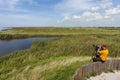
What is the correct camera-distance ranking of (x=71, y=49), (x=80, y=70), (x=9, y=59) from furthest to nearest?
(x=71, y=49)
(x=9, y=59)
(x=80, y=70)

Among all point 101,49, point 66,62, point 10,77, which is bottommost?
point 10,77

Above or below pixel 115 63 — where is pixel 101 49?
above

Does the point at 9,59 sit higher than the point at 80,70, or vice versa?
the point at 80,70

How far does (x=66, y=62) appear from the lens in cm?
2155

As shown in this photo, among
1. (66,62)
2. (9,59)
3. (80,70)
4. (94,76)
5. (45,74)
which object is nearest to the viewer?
(80,70)

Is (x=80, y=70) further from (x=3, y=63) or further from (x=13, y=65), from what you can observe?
(x=3, y=63)

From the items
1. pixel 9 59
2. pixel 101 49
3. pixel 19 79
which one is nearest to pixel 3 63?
pixel 9 59

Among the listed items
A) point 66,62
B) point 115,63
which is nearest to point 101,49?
point 115,63

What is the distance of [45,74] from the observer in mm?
19531

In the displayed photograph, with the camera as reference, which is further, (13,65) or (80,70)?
(13,65)

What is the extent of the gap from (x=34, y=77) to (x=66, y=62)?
134 inches

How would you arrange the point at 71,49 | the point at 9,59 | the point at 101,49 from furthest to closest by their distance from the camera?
the point at 71,49 → the point at 9,59 → the point at 101,49

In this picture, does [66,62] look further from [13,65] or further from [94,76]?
[13,65]

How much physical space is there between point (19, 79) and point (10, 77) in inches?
52.3
